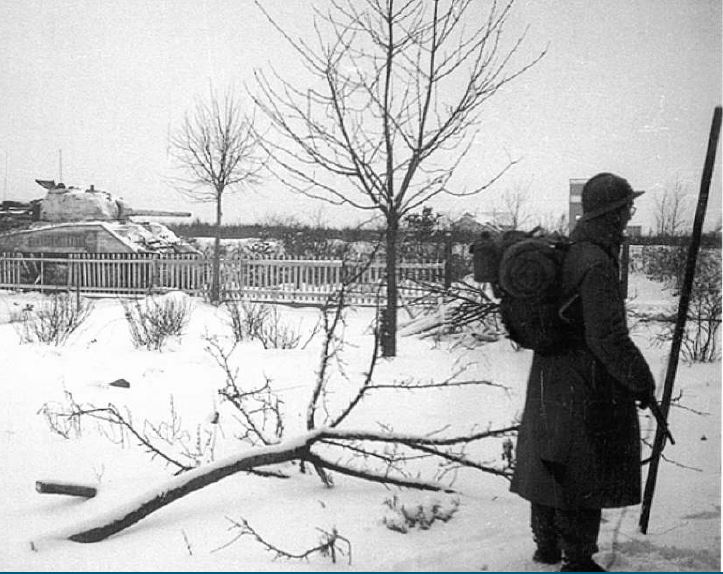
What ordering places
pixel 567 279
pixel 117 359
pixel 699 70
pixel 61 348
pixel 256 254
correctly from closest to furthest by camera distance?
pixel 567 279, pixel 699 70, pixel 117 359, pixel 61 348, pixel 256 254

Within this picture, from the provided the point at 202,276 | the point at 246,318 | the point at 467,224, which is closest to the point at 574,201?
the point at 467,224

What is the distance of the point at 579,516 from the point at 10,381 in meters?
2.82

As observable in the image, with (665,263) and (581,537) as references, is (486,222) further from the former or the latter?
(581,537)

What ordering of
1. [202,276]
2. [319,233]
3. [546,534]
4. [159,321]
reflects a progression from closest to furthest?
[546,534], [319,233], [159,321], [202,276]

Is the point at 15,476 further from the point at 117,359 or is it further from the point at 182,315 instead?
the point at 182,315

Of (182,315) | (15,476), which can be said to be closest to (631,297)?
(182,315)

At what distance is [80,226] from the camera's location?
555 centimetres

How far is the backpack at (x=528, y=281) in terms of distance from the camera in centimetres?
154

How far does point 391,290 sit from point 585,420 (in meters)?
1.36

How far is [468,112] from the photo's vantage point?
2893 millimetres

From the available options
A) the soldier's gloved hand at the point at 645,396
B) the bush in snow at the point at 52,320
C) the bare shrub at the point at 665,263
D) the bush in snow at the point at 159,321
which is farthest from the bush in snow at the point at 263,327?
the soldier's gloved hand at the point at 645,396

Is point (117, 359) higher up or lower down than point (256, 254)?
lower down

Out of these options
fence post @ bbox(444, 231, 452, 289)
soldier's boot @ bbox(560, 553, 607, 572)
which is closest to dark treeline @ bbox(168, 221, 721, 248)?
fence post @ bbox(444, 231, 452, 289)

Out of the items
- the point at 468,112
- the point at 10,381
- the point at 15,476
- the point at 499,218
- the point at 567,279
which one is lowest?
the point at 15,476
